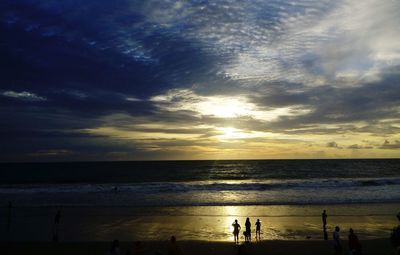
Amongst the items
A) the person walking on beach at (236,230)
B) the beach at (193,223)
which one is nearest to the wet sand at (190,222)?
the beach at (193,223)

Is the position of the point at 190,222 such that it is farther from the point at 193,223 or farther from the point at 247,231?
the point at 247,231

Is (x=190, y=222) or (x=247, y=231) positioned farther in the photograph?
(x=190, y=222)

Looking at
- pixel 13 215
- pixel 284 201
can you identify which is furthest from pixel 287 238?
pixel 13 215

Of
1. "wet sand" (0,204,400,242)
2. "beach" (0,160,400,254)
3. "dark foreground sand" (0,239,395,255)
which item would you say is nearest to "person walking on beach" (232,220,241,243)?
"beach" (0,160,400,254)

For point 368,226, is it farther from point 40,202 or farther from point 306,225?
point 40,202

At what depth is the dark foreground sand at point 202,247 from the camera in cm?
1744

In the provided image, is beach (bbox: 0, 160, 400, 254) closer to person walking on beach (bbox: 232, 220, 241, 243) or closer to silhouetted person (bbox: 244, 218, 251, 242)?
person walking on beach (bbox: 232, 220, 241, 243)

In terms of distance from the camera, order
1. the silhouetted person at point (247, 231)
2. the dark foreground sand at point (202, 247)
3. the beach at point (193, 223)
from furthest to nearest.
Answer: the silhouetted person at point (247, 231) → the beach at point (193, 223) → the dark foreground sand at point (202, 247)

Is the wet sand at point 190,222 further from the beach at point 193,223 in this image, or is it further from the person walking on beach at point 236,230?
the person walking on beach at point 236,230

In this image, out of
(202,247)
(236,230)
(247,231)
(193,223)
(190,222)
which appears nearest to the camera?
(202,247)

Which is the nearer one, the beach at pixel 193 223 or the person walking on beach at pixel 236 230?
the beach at pixel 193 223

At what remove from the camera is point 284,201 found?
37.2 metres

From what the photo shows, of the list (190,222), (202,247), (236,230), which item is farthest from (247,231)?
(190,222)

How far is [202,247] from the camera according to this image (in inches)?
727
